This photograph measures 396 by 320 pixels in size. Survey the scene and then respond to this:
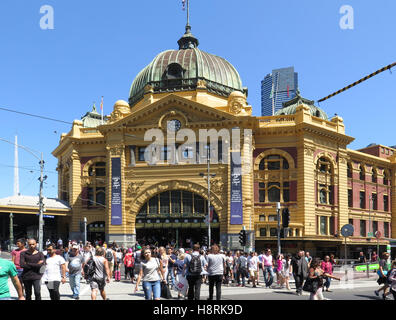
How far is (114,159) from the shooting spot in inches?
1970

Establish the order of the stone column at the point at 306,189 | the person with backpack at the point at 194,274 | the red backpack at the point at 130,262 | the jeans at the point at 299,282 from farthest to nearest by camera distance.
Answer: the stone column at the point at 306,189
the red backpack at the point at 130,262
the jeans at the point at 299,282
the person with backpack at the point at 194,274

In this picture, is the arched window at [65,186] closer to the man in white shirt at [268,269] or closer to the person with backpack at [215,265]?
the man in white shirt at [268,269]

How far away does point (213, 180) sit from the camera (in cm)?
4803

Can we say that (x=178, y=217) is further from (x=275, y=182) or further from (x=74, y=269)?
(x=74, y=269)

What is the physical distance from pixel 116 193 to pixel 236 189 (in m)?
12.3

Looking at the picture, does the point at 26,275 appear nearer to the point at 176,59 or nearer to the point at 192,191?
the point at 192,191

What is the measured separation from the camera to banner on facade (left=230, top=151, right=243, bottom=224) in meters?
46.5

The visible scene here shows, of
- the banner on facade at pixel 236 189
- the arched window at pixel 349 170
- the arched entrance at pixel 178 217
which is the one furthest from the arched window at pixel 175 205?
the arched window at pixel 349 170

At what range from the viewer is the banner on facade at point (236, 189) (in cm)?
4653

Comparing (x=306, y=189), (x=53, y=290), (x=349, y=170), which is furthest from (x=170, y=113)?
(x=53, y=290)

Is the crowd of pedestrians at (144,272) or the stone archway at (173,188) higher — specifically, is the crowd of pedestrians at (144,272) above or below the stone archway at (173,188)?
below

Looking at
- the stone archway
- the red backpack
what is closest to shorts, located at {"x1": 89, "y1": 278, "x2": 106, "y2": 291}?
the red backpack

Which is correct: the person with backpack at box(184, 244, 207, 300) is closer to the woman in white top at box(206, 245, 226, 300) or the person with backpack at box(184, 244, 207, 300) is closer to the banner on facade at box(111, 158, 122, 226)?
the woman in white top at box(206, 245, 226, 300)

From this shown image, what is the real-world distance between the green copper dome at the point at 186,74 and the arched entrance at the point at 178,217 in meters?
13.3
